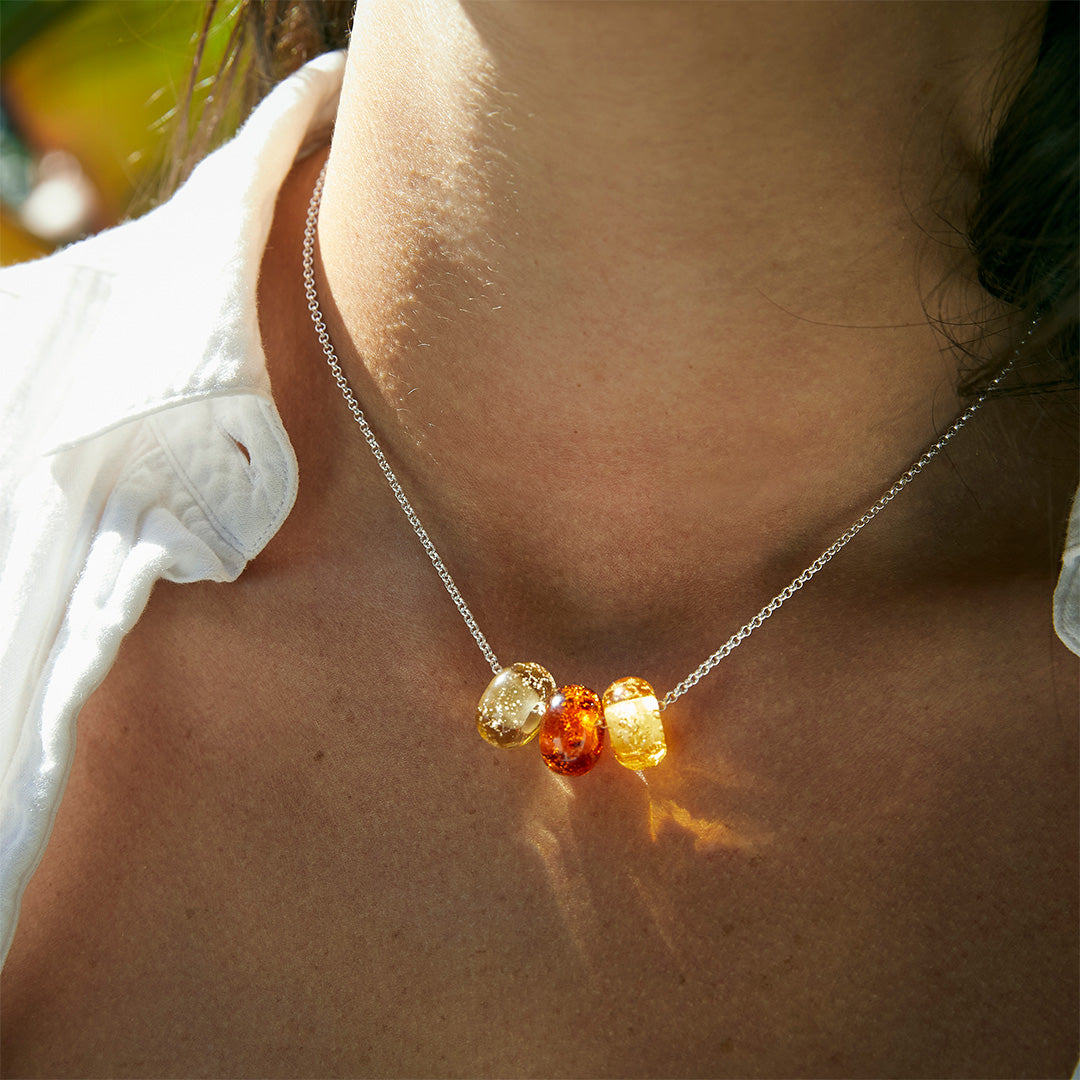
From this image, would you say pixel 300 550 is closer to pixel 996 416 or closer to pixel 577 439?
pixel 577 439

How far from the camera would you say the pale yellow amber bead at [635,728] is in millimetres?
861

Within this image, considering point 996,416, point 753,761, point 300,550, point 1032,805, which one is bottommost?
point 1032,805

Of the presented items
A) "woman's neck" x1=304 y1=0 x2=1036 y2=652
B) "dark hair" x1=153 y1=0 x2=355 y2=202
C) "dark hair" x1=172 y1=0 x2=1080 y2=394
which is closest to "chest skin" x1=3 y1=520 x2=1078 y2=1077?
"woman's neck" x1=304 y1=0 x2=1036 y2=652

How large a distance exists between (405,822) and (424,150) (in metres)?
0.61

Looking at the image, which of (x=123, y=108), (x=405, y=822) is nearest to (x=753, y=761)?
(x=405, y=822)

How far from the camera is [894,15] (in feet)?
2.09

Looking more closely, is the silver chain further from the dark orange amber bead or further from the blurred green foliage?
the blurred green foliage

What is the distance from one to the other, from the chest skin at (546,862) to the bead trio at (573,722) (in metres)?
0.05

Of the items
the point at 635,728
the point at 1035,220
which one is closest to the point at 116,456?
the point at 635,728

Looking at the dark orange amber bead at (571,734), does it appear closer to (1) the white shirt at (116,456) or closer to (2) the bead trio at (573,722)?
(2) the bead trio at (573,722)

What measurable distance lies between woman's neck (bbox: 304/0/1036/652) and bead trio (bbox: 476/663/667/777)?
0.10m

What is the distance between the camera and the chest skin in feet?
2.65

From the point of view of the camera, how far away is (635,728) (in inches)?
33.9

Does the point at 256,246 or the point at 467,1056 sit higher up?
the point at 256,246
